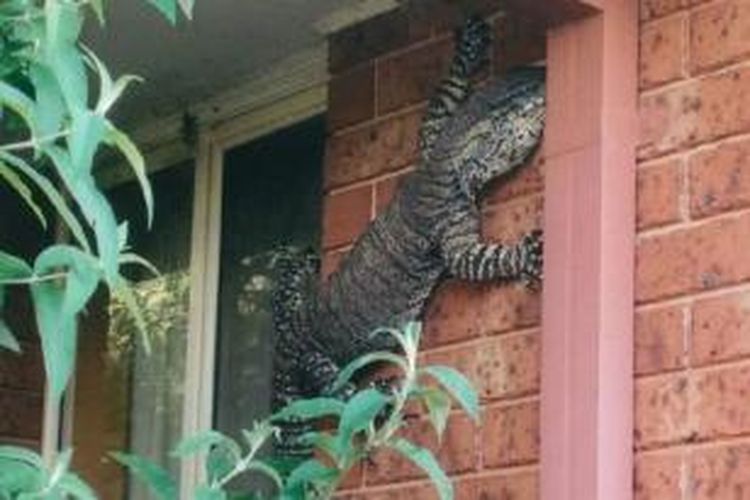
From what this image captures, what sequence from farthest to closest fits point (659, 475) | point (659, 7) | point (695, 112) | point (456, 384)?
point (659, 7) < point (695, 112) < point (659, 475) < point (456, 384)

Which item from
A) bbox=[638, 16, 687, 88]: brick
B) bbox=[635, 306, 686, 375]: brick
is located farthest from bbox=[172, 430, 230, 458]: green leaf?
bbox=[638, 16, 687, 88]: brick

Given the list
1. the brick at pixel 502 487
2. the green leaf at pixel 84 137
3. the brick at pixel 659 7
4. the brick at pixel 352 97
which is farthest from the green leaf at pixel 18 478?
the brick at pixel 352 97

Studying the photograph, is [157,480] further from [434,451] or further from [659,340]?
[434,451]

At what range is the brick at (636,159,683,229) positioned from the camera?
10.3ft

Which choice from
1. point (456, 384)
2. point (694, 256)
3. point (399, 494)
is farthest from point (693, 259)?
point (456, 384)

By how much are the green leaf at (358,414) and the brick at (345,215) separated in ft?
6.75

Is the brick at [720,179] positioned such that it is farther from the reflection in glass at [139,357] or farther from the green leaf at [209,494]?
the reflection in glass at [139,357]

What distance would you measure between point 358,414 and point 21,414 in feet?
11.1

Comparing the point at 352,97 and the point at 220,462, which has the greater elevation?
the point at 352,97

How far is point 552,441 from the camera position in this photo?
3100mm

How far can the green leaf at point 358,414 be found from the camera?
1.79 meters

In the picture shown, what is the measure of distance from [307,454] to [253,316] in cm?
80

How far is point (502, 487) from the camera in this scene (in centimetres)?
335

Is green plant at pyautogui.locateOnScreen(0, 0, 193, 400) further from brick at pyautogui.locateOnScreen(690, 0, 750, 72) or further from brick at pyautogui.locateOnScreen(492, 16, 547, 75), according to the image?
brick at pyautogui.locateOnScreen(492, 16, 547, 75)
